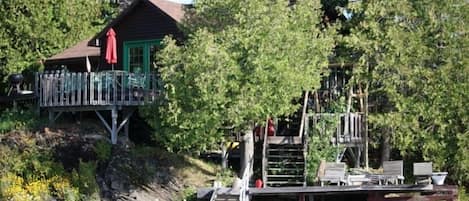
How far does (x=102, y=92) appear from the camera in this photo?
22.3m

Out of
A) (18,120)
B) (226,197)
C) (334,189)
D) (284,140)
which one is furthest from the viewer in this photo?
(18,120)

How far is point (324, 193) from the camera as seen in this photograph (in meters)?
19.1

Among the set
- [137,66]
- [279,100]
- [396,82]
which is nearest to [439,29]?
[396,82]

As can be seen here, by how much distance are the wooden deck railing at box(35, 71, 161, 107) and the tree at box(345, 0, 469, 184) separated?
18.5 feet

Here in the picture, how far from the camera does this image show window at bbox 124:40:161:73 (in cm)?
2414

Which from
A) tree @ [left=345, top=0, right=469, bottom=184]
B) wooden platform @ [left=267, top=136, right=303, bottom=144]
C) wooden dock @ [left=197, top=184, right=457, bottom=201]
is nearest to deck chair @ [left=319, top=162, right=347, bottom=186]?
wooden dock @ [left=197, top=184, right=457, bottom=201]

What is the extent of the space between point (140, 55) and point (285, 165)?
6331 millimetres

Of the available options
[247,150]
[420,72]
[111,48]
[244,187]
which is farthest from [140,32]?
[420,72]

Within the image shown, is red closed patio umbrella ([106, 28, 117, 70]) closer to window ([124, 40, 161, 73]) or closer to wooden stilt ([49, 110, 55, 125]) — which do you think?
window ([124, 40, 161, 73])

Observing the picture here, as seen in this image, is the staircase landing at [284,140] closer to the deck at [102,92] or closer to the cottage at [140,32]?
the deck at [102,92]

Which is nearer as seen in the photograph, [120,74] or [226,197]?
[226,197]

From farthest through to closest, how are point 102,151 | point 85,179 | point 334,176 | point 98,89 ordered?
point 98,89 < point 102,151 < point 85,179 < point 334,176

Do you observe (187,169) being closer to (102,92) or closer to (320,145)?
(102,92)

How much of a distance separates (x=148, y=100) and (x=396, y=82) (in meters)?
6.39
